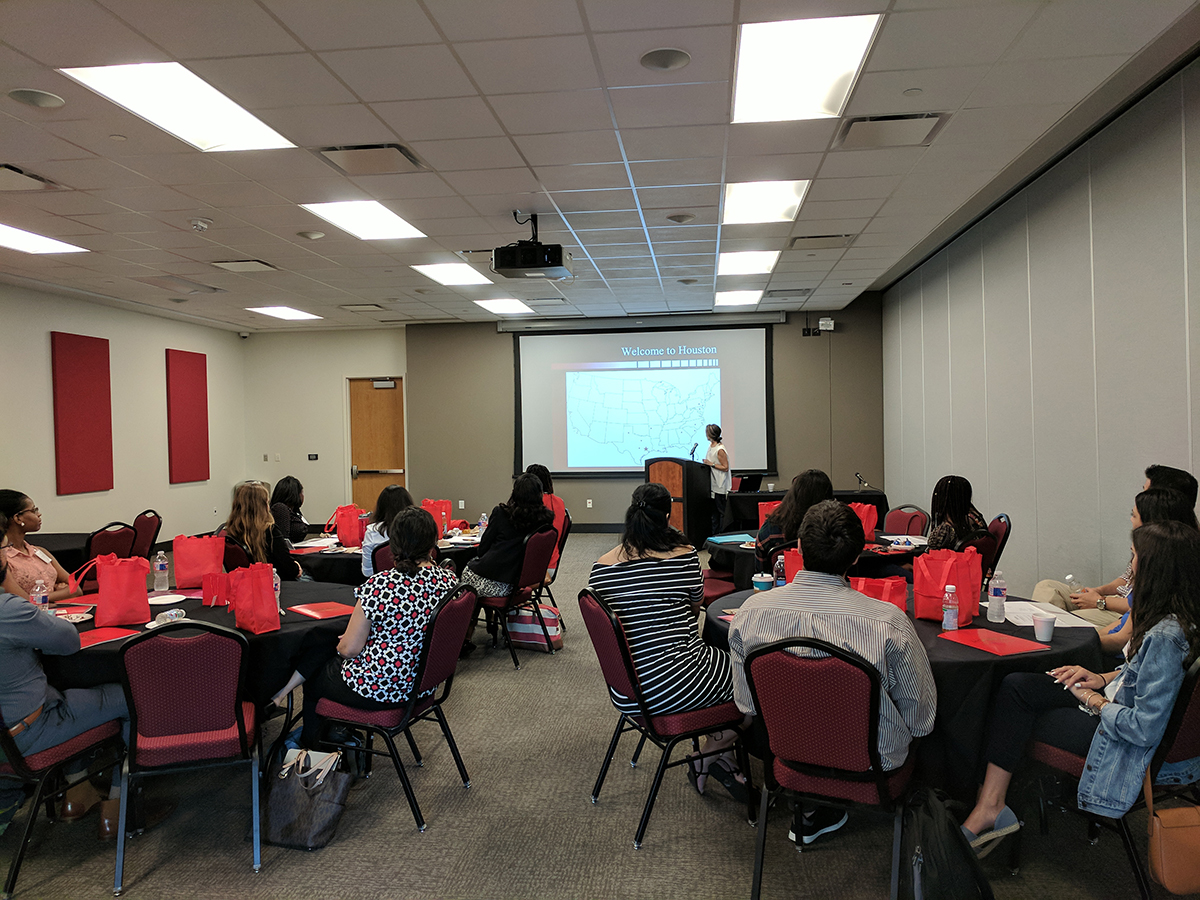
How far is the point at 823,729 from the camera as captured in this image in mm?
2008

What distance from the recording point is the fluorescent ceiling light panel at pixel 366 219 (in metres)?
5.14

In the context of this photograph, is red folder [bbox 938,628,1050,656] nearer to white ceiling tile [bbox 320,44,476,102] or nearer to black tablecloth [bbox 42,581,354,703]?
black tablecloth [bbox 42,581,354,703]

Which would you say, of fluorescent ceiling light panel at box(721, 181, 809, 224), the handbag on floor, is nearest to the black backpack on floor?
the handbag on floor

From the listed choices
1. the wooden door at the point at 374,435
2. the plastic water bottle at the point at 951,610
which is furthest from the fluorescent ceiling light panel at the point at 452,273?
the plastic water bottle at the point at 951,610

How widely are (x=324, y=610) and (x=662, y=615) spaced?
57.0 inches

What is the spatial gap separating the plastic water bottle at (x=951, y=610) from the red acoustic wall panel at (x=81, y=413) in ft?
29.6

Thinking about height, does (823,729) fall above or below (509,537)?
below

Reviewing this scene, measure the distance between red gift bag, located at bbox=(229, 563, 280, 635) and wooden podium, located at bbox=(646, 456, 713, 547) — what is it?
6.24 meters

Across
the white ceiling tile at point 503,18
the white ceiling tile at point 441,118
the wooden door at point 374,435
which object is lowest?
the wooden door at point 374,435

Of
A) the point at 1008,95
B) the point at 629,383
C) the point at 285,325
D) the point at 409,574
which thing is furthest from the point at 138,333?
the point at 1008,95

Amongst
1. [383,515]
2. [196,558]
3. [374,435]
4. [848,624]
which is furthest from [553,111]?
[374,435]

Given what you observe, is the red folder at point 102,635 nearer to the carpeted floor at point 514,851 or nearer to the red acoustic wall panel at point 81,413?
the carpeted floor at point 514,851

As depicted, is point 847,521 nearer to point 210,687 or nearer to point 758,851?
point 758,851

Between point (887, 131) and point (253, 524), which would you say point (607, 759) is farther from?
point (887, 131)
